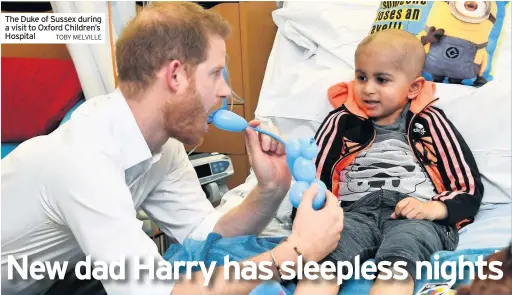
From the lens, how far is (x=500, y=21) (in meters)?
1.50

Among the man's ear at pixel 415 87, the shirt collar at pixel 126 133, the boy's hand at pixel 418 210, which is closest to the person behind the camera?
the shirt collar at pixel 126 133

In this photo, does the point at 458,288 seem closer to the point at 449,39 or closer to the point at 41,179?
the point at 41,179

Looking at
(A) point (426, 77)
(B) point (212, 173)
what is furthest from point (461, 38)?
(B) point (212, 173)

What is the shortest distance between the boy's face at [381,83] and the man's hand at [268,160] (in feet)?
1.02

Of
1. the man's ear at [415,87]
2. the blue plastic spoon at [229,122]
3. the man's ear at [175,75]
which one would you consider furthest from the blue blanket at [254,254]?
the man's ear at [415,87]

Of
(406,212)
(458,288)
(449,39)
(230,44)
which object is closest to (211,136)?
(230,44)

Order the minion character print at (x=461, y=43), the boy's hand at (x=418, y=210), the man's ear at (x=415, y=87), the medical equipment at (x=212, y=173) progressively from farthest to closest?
the medical equipment at (x=212, y=173) < the minion character print at (x=461, y=43) < the man's ear at (x=415, y=87) < the boy's hand at (x=418, y=210)

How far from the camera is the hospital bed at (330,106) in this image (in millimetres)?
1303

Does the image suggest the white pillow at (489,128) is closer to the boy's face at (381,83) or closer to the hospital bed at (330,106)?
the hospital bed at (330,106)

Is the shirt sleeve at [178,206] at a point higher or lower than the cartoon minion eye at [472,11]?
lower

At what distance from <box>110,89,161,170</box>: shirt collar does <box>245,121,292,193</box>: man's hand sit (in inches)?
8.7

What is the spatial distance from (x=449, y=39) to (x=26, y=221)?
1127mm

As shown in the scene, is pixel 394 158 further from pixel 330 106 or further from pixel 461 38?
pixel 461 38

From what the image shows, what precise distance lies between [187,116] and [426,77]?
75 centimetres
